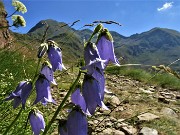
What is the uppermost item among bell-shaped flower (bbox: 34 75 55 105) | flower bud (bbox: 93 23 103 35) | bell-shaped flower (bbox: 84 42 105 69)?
flower bud (bbox: 93 23 103 35)

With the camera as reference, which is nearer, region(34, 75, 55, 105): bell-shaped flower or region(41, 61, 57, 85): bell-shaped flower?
region(34, 75, 55, 105): bell-shaped flower

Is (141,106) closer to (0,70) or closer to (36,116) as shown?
(0,70)

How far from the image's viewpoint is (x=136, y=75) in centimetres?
1510

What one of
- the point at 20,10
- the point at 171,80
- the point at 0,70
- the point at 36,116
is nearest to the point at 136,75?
the point at 171,80

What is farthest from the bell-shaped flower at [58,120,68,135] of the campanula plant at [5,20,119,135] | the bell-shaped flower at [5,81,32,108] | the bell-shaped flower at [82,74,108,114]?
the bell-shaped flower at [5,81,32,108]

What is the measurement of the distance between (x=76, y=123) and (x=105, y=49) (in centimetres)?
46

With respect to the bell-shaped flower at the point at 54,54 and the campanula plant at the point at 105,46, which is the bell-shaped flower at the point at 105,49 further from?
the bell-shaped flower at the point at 54,54

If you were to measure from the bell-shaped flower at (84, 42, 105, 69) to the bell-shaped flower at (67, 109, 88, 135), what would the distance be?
9.8 inches

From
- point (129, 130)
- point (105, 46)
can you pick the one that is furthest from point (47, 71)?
point (129, 130)

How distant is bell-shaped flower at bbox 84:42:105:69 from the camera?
1.66m

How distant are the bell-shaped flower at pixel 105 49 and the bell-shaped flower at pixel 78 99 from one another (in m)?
0.24

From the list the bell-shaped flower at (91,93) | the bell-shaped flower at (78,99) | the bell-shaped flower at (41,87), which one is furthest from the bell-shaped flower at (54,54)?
the bell-shaped flower at (91,93)

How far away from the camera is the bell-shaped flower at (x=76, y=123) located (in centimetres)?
164

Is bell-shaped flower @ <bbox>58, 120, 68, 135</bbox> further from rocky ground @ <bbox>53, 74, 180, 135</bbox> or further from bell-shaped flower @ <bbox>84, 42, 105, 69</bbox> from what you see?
rocky ground @ <bbox>53, 74, 180, 135</bbox>
